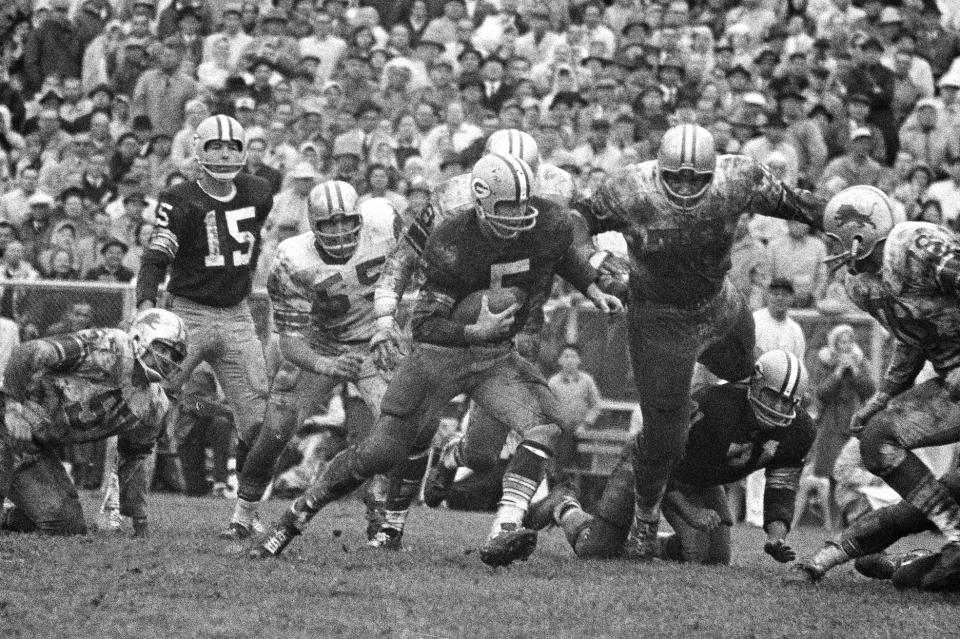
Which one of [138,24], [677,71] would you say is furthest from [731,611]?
[138,24]

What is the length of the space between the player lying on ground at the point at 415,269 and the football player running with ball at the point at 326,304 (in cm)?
30

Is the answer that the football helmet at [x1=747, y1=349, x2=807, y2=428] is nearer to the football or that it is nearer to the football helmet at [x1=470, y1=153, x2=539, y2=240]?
the football

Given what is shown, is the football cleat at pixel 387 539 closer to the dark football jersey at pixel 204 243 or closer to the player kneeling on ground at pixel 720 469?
the player kneeling on ground at pixel 720 469

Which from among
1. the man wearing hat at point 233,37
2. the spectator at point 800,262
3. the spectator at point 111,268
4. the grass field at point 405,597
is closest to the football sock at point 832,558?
the grass field at point 405,597

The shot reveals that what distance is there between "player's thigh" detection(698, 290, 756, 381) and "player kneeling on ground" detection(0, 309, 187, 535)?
304 cm

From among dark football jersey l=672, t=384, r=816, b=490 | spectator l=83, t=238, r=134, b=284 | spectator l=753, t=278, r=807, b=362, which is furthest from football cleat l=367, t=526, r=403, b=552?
spectator l=83, t=238, r=134, b=284

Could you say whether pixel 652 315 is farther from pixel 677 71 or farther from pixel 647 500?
pixel 677 71

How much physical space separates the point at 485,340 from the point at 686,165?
1398mm

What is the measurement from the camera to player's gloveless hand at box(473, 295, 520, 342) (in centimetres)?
938

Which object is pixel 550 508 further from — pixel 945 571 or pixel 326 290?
pixel 945 571

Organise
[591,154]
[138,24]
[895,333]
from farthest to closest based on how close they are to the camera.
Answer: [138,24] → [591,154] → [895,333]

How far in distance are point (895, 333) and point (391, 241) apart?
354cm

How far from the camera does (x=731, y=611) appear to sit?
8.23 metres

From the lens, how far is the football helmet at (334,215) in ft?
35.8
